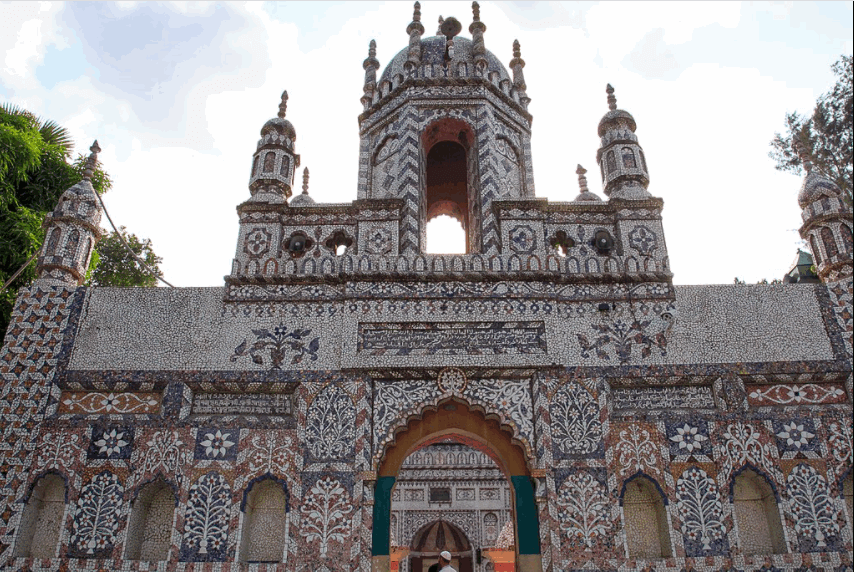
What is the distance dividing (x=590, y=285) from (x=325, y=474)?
13.4ft

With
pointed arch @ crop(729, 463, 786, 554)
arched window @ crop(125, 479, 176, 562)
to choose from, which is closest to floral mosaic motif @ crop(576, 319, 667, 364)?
pointed arch @ crop(729, 463, 786, 554)

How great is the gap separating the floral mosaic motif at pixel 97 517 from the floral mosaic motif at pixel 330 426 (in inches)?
87.7

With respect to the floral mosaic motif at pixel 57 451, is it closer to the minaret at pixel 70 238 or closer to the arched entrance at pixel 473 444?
the minaret at pixel 70 238

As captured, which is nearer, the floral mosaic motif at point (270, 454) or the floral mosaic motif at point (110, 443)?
the floral mosaic motif at point (270, 454)

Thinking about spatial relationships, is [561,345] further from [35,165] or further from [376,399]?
[35,165]

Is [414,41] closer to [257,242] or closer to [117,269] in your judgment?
[257,242]

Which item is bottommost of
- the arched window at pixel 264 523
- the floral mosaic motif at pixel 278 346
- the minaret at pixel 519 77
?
the arched window at pixel 264 523

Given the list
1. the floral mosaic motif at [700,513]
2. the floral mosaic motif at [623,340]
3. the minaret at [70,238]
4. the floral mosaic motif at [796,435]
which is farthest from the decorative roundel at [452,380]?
the minaret at [70,238]

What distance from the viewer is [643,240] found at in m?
8.89

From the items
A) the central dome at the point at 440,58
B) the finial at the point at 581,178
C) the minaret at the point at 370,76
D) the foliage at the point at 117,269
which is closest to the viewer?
the central dome at the point at 440,58

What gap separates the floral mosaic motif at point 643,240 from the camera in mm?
8828

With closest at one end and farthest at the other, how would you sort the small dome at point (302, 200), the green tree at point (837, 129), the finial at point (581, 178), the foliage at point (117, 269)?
the green tree at point (837, 129)
the small dome at point (302, 200)
the finial at point (581, 178)
the foliage at point (117, 269)

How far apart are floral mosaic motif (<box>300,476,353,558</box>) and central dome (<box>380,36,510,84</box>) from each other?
7.01 metres

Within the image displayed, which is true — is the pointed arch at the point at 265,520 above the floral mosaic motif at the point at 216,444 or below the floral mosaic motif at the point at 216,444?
below
